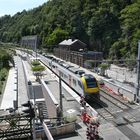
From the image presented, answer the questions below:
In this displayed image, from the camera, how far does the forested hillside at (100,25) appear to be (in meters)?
70.0

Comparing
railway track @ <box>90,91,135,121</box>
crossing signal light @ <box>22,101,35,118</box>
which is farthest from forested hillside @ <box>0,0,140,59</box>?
crossing signal light @ <box>22,101,35,118</box>

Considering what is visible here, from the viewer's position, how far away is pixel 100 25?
85.4 metres

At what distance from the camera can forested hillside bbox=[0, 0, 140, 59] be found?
70000 mm

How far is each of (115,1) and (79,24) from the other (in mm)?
18099

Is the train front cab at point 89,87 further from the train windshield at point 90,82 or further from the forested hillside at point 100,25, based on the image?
the forested hillside at point 100,25

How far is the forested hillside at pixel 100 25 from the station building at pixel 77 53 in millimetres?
6747

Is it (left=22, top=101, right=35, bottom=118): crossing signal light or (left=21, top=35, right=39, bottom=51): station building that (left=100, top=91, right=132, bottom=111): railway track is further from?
(left=21, top=35, right=39, bottom=51): station building

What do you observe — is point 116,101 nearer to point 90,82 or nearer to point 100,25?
point 90,82

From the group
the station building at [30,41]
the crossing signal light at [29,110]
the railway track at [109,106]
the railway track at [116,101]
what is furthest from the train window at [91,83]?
the station building at [30,41]

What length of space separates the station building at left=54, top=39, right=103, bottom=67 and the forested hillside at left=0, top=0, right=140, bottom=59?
6747 mm

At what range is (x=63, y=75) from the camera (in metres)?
42.5

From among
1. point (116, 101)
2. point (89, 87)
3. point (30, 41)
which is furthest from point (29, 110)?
point (30, 41)

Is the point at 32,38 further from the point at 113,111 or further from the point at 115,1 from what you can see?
the point at 113,111

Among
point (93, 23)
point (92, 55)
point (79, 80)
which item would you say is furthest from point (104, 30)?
point (79, 80)
